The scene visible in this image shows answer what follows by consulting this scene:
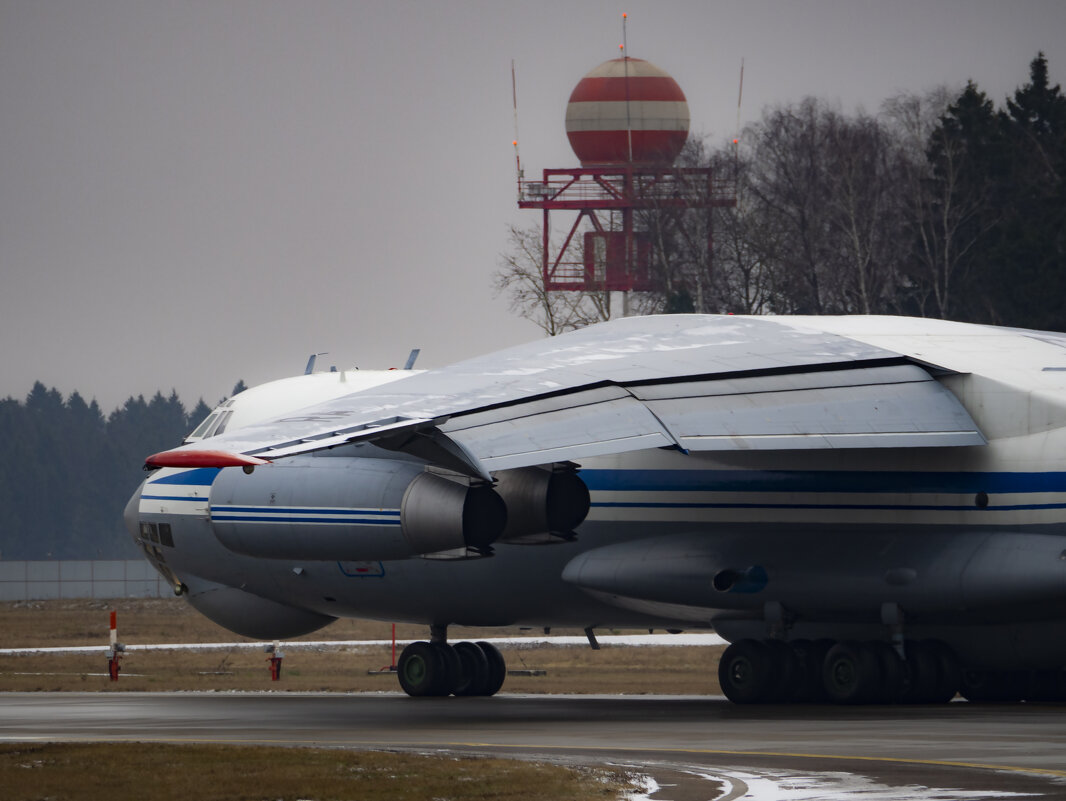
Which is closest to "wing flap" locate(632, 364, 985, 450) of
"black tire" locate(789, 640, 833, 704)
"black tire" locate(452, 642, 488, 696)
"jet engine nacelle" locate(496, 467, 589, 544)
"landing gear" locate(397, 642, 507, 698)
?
"jet engine nacelle" locate(496, 467, 589, 544)

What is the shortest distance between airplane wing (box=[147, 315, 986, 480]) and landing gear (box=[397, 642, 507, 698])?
5.75 m

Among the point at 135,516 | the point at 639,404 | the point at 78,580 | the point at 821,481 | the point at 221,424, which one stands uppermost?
the point at 221,424

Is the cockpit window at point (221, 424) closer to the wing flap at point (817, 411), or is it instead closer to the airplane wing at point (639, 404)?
the airplane wing at point (639, 404)

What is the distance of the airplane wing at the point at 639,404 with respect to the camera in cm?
1517

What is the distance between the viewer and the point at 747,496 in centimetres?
1945

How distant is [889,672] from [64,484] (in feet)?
402

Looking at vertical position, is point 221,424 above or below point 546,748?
above

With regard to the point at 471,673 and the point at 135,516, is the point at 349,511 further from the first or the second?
the point at 135,516

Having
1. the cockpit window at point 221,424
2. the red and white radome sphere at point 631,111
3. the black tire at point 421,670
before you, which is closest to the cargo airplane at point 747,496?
the black tire at point 421,670

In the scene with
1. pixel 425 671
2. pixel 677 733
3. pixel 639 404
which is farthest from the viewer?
pixel 425 671

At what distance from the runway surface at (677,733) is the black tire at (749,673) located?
237 millimetres

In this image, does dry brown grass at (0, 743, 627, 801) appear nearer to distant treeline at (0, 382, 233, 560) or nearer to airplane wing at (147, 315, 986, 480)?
airplane wing at (147, 315, 986, 480)

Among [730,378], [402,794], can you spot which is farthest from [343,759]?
[730,378]

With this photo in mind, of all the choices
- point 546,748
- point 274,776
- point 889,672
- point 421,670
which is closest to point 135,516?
point 421,670
